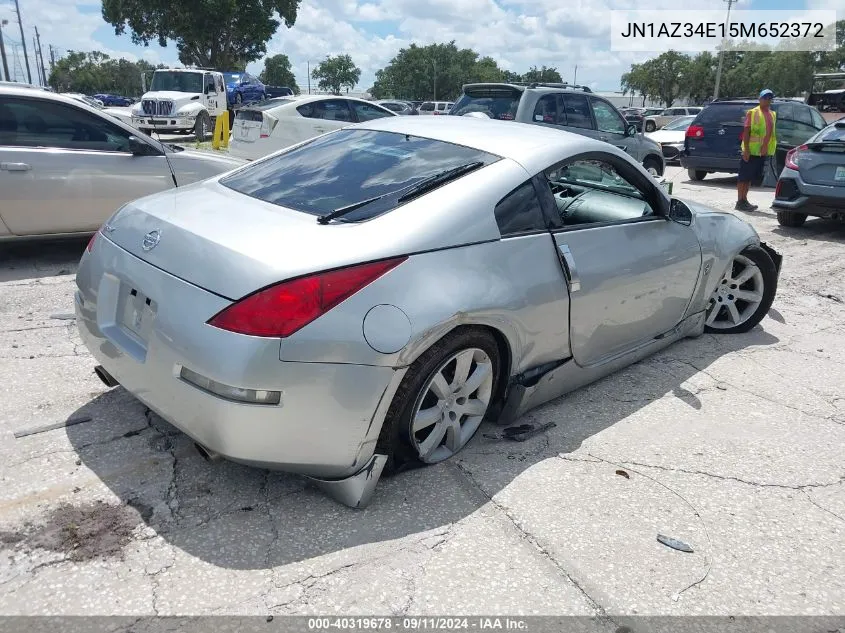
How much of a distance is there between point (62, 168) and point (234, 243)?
4.11 m

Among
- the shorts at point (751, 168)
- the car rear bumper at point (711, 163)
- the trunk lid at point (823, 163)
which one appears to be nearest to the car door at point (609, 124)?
the shorts at point (751, 168)

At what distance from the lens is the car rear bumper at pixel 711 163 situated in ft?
41.9

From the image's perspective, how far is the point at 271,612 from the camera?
6.97 ft

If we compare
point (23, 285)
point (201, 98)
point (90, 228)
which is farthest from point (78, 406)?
point (201, 98)

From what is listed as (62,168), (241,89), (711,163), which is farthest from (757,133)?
(241,89)

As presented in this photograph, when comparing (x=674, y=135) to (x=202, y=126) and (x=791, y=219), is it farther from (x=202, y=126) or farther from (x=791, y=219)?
(x=202, y=126)

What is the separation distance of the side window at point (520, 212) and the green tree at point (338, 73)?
355 feet

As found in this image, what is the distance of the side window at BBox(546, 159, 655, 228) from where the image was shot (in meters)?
3.72

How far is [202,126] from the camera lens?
20.1 m

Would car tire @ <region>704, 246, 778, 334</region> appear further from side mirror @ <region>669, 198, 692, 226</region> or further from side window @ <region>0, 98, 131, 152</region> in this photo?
side window @ <region>0, 98, 131, 152</region>

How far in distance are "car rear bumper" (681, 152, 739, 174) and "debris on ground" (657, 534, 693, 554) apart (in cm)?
1176

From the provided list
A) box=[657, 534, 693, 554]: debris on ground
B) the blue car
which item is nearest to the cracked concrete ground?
box=[657, 534, 693, 554]: debris on ground

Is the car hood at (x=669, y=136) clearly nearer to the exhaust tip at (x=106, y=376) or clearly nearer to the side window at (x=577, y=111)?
the side window at (x=577, y=111)

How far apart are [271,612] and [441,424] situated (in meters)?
1.08
